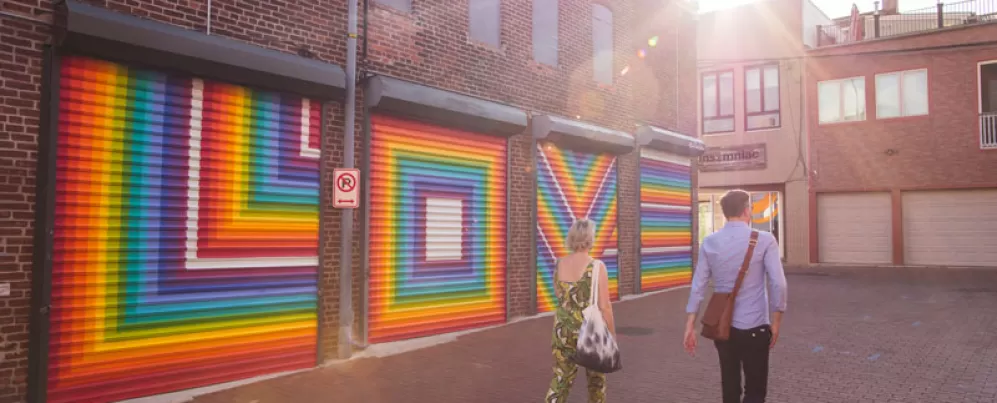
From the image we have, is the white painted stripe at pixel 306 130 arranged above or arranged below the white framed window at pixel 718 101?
below

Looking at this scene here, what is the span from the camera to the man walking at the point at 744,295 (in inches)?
162

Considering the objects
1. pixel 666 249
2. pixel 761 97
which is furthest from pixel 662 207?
pixel 761 97

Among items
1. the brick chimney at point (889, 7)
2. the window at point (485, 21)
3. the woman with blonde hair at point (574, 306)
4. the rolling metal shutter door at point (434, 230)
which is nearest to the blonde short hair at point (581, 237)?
the woman with blonde hair at point (574, 306)

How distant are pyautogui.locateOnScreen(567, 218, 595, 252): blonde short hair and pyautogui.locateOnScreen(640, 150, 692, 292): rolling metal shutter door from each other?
964 centimetres

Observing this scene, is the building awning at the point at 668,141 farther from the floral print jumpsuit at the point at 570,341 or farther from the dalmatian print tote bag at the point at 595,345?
the dalmatian print tote bag at the point at 595,345

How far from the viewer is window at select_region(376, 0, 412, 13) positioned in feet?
29.3

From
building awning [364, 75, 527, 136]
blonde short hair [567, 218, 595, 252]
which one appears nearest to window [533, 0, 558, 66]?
building awning [364, 75, 527, 136]

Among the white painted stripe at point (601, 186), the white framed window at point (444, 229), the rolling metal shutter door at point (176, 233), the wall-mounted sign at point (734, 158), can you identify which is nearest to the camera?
the rolling metal shutter door at point (176, 233)

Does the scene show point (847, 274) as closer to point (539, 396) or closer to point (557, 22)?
point (557, 22)

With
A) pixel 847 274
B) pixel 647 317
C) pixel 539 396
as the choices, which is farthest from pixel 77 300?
pixel 847 274

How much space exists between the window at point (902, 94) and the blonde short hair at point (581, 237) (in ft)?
74.4

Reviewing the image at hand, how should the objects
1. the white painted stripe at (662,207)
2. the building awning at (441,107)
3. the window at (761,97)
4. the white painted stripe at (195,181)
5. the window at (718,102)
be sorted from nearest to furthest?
the white painted stripe at (195,181)
the building awning at (441,107)
the white painted stripe at (662,207)
the window at (761,97)
the window at (718,102)

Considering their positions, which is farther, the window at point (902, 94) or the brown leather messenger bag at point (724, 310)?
the window at point (902, 94)

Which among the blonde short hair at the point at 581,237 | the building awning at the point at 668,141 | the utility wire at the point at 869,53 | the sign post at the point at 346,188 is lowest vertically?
the blonde short hair at the point at 581,237
